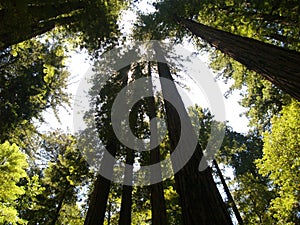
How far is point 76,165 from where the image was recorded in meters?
13.2

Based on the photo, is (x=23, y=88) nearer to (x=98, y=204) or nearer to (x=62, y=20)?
(x=62, y=20)

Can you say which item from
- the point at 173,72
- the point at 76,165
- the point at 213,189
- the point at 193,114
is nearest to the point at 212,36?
the point at 213,189

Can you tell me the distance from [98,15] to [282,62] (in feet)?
26.8

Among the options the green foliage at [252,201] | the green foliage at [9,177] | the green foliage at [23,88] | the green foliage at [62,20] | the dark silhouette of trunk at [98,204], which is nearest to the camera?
the green foliage at [62,20]

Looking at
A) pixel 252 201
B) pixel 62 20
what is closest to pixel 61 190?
pixel 62 20

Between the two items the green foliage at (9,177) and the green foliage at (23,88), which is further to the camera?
the green foliage at (23,88)

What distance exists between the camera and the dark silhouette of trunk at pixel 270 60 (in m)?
3.53

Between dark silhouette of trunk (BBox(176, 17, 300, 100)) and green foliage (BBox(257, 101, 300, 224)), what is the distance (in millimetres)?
8479

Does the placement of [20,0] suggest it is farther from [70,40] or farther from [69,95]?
[69,95]

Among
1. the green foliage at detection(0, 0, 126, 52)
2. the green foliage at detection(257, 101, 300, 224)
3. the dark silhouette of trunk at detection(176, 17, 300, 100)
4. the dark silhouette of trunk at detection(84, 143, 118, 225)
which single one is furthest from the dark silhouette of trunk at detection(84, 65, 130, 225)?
the green foliage at detection(257, 101, 300, 224)

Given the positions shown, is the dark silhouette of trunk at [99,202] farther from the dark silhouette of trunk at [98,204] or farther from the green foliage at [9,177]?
the green foliage at [9,177]

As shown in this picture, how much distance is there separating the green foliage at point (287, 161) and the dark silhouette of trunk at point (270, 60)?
8479 millimetres

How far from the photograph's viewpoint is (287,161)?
12.9 metres

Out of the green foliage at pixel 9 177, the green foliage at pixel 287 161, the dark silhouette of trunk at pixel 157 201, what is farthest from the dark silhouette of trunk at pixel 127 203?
the green foliage at pixel 287 161
